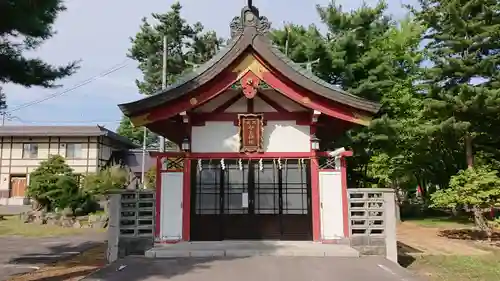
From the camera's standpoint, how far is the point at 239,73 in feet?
31.2

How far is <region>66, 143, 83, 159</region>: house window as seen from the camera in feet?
115

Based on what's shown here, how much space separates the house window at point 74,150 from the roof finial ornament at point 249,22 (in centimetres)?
2901

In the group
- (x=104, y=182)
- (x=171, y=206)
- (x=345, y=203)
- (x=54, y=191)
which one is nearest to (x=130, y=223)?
(x=171, y=206)

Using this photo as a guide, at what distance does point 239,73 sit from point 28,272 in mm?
6121

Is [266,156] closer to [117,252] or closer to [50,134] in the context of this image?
[117,252]

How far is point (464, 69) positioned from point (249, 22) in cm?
1027

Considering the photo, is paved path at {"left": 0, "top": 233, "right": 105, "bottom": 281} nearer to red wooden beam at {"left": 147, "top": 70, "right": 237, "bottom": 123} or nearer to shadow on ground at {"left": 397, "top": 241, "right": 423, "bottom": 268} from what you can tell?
red wooden beam at {"left": 147, "top": 70, "right": 237, "bottom": 123}

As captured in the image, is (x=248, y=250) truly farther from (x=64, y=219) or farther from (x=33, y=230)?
(x=64, y=219)

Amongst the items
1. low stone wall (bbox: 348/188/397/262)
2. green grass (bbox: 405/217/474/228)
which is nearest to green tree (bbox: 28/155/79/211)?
low stone wall (bbox: 348/188/397/262)

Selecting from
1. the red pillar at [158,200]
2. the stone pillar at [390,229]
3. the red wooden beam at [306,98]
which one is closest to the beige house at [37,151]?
the red pillar at [158,200]

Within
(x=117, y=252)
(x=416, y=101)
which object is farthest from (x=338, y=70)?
(x=117, y=252)

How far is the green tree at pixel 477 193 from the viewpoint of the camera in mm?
12905

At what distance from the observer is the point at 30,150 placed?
115ft

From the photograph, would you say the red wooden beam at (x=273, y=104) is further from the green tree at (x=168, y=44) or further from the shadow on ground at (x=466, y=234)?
the green tree at (x=168, y=44)
